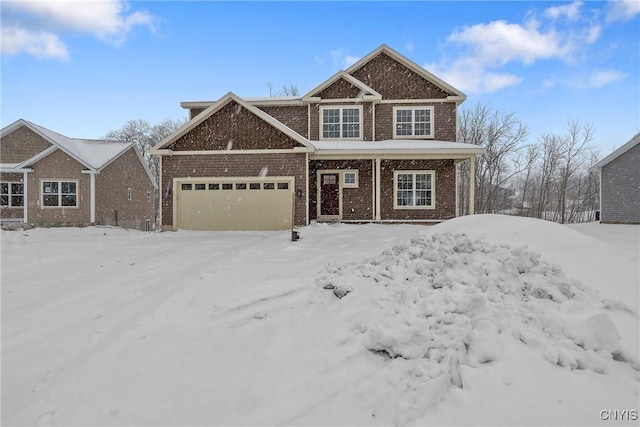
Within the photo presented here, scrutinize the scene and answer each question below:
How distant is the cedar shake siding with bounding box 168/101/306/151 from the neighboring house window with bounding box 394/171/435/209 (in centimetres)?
514

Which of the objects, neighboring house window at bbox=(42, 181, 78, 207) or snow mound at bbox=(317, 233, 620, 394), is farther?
neighboring house window at bbox=(42, 181, 78, 207)

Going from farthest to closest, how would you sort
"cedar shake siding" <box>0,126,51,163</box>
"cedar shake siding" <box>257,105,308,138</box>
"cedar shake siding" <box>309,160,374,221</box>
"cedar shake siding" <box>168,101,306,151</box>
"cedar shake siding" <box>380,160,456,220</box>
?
"cedar shake siding" <box>0,126,51,163</box>
"cedar shake siding" <box>257,105,308,138</box>
"cedar shake siding" <box>309,160,374,221</box>
"cedar shake siding" <box>380,160,456,220</box>
"cedar shake siding" <box>168,101,306,151</box>

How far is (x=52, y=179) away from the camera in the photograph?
1661 cm

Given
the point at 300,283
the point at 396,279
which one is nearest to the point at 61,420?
the point at 300,283

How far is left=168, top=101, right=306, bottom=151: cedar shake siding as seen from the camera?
41.1ft

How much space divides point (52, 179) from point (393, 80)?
55.9ft

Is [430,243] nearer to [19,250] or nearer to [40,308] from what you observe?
[40,308]

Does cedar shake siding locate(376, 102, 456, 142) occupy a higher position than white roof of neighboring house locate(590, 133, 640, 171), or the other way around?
cedar shake siding locate(376, 102, 456, 142)

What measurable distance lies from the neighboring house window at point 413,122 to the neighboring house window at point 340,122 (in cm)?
177

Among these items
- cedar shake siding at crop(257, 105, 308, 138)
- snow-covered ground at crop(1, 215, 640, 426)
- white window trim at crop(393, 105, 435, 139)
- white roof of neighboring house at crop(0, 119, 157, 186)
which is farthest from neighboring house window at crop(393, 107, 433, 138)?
white roof of neighboring house at crop(0, 119, 157, 186)

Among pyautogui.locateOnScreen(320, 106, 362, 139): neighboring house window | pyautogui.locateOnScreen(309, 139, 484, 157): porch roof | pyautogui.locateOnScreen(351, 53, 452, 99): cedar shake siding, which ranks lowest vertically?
pyautogui.locateOnScreen(309, 139, 484, 157): porch roof

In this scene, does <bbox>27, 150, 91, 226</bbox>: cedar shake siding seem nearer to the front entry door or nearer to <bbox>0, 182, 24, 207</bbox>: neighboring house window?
<bbox>0, 182, 24, 207</bbox>: neighboring house window

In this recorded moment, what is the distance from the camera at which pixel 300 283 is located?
4809 millimetres

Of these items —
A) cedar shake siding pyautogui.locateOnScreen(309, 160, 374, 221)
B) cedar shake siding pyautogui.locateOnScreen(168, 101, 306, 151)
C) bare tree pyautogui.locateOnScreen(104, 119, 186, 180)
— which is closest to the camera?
cedar shake siding pyautogui.locateOnScreen(168, 101, 306, 151)
